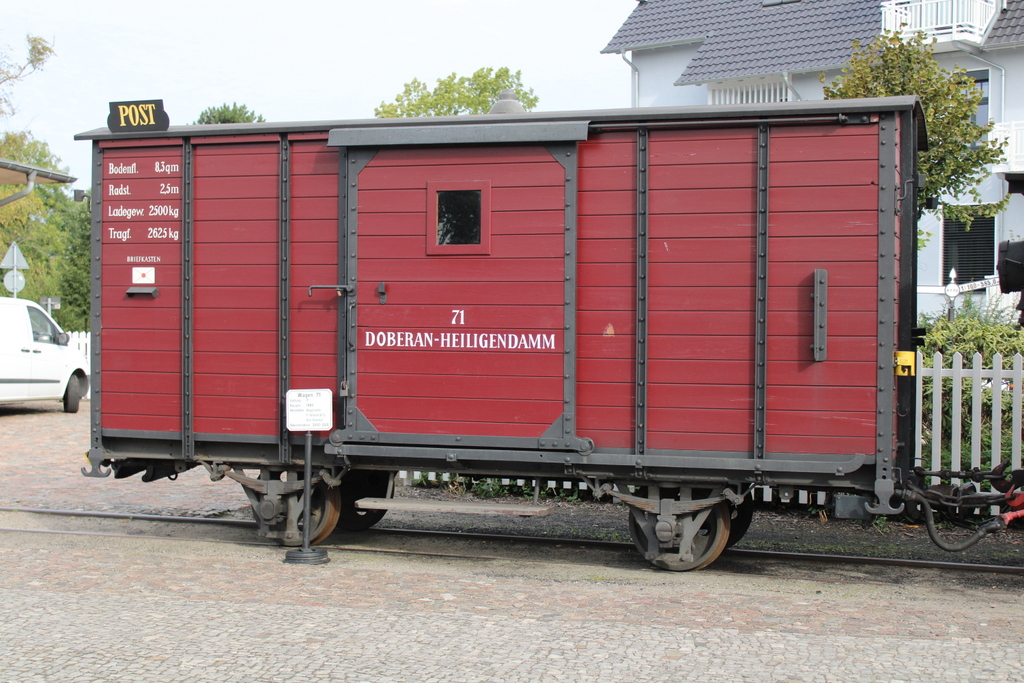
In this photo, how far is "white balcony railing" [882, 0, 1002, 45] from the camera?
20.3 m

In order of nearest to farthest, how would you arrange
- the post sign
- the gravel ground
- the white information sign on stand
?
the white information sign on stand, the post sign, the gravel ground

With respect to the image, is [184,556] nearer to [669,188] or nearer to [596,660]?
[596,660]

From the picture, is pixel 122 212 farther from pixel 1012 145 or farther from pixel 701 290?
pixel 1012 145

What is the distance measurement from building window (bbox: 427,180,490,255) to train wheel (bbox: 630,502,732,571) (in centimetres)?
219

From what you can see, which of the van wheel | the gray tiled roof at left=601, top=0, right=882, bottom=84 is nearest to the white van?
the van wheel

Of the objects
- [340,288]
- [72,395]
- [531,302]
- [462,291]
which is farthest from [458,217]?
[72,395]

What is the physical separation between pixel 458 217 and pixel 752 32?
19.7 metres

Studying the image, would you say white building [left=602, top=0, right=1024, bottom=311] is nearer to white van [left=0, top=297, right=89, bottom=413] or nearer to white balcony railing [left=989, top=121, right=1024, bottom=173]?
white balcony railing [left=989, top=121, right=1024, bottom=173]

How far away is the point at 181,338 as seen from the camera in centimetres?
721

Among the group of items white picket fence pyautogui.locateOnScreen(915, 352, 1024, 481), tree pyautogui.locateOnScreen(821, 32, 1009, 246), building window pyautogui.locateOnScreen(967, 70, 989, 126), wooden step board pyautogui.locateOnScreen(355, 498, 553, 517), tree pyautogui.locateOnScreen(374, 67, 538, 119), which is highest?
tree pyautogui.locateOnScreen(374, 67, 538, 119)

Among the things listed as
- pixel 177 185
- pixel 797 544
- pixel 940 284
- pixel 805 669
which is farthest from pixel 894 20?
pixel 805 669

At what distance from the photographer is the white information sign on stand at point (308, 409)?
6.61 meters

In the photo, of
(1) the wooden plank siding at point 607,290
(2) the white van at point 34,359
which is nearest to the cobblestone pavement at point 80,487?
(2) the white van at point 34,359

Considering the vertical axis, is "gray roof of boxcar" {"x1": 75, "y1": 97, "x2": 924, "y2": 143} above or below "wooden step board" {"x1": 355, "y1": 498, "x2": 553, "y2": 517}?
above
